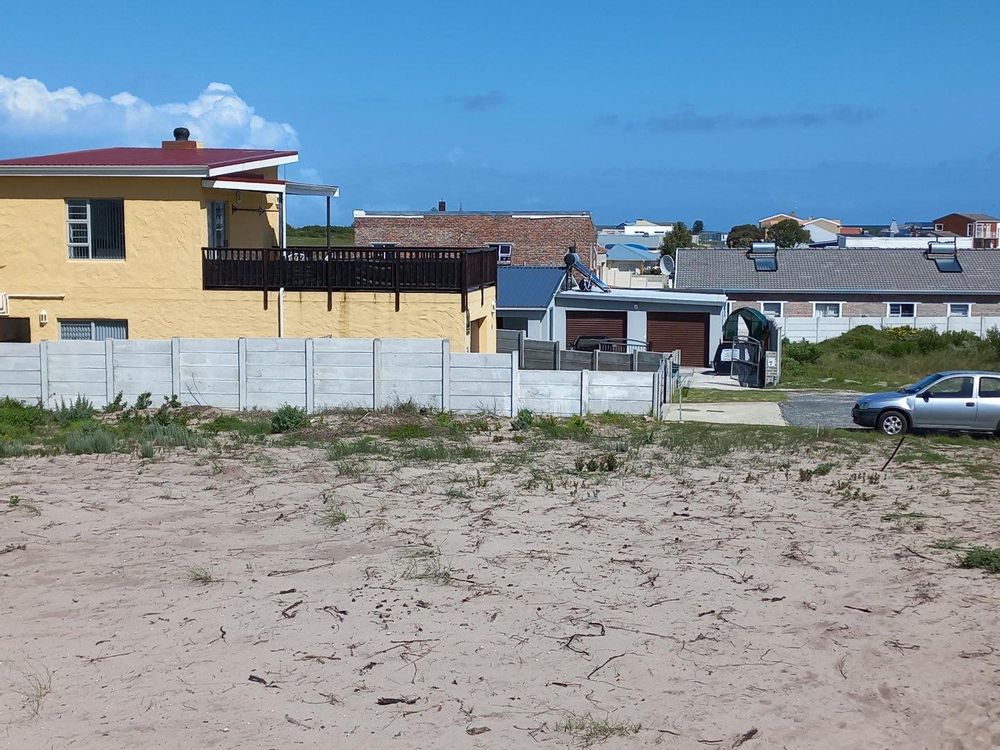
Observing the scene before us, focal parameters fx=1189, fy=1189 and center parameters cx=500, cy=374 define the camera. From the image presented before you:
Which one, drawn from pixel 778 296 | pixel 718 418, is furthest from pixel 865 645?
pixel 778 296

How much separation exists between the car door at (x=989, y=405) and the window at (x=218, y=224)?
16.4 meters

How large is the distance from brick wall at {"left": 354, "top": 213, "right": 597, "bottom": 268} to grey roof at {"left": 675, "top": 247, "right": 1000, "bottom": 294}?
5.01 metres

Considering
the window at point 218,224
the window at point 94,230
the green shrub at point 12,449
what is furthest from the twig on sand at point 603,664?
the window at point 94,230

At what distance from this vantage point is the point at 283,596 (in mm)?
11344

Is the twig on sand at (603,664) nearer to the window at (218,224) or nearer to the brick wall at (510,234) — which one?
the window at (218,224)

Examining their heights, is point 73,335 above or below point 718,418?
above

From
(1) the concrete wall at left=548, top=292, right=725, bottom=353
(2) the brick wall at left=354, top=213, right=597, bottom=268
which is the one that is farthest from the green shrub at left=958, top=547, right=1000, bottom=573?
(2) the brick wall at left=354, top=213, right=597, bottom=268

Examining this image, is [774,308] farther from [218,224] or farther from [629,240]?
[629,240]

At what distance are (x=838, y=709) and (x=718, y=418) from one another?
16695mm

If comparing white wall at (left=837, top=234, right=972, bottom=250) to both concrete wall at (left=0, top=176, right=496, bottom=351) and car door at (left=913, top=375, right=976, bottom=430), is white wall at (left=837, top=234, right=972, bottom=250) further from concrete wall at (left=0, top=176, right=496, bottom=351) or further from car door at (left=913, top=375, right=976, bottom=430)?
concrete wall at (left=0, top=176, right=496, bottom=351)

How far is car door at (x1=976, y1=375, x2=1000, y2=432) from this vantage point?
2177 centimetres

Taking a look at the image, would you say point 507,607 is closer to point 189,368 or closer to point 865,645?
point 865,645

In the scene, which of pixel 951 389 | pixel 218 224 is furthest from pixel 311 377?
pixel 951 389

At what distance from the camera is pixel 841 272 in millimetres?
51438
